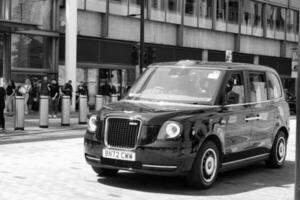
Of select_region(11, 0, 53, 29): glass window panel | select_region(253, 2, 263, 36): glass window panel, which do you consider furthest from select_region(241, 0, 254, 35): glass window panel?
select_region(11, 0, 53, 29): glass window panel

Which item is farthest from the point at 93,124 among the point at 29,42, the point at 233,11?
the point at 233,11

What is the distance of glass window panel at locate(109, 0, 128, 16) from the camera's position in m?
30.3

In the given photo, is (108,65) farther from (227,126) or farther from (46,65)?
(227,126)

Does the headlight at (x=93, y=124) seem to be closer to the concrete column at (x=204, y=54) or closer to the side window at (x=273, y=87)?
the side window at (x=273, y=87)

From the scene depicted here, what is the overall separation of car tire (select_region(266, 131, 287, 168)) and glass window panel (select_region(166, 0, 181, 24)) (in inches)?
999

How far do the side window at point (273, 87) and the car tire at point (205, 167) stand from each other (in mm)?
2254

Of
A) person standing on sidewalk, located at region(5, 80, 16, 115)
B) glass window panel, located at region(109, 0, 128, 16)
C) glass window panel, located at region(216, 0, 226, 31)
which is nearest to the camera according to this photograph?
person standing on sidewalk, located at region(5, 80, 16, 115)

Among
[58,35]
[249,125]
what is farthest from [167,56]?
[249,125]

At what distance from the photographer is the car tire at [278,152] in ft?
29.6

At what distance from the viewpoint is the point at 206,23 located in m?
37.0

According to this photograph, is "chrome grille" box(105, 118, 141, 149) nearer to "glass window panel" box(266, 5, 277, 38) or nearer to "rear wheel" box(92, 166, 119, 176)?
"rear wheel" box(92, 166, 119, 176)

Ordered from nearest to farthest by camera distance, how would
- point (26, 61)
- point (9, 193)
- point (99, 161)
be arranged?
point (9, 193) < point (99, 161) < point (26, 61)

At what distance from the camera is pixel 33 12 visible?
89.1 feet

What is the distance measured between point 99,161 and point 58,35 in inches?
849
